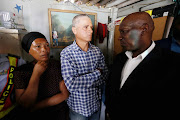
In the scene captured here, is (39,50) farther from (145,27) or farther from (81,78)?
(145,27)

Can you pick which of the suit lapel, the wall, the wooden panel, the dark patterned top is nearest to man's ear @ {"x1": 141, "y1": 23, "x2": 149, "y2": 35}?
the suit lapel

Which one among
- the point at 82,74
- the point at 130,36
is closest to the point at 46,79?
the point at 82,74

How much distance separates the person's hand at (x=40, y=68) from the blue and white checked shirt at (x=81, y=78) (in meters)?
Answer: 0.22

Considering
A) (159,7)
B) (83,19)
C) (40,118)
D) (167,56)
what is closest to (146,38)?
(167,56)

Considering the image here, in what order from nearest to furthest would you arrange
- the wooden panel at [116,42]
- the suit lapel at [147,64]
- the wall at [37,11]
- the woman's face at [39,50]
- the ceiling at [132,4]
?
the suit lapel at [147,64], the woman's face at [39,50], the ceiling at [132,4], the wall at [37,11], the wooden panel at [116,42]

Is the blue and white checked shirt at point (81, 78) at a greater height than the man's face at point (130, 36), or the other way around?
the man's face at point (130, 36)

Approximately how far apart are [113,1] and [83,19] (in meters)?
2.41

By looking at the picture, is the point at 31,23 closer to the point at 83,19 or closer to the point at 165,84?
the point at 83,19

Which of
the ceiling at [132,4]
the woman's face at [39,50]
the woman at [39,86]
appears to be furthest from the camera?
the ceiling at [132,4]

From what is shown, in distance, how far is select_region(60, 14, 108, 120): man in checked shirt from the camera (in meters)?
1.16

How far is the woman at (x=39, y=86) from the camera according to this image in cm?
98

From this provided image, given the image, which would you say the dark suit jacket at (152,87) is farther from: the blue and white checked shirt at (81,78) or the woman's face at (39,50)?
the woman's face at (39,50)

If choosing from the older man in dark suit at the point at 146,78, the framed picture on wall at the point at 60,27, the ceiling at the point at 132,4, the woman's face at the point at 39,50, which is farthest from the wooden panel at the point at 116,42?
the woman's face at the point at 39,50

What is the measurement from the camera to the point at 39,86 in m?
1.11
